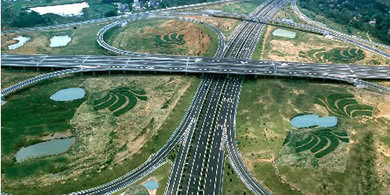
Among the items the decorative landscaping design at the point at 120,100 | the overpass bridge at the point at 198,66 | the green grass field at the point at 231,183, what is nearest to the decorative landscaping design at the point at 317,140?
the green grass field at the point at 231,183

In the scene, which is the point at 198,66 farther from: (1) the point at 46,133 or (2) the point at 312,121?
(1) the point at 46,133

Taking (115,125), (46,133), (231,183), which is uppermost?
(115,125)

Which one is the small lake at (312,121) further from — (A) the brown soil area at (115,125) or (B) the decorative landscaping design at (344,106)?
(A) the brown soil area at (115,125)

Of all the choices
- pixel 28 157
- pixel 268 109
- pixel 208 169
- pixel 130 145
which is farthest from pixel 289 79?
pixel 28 157

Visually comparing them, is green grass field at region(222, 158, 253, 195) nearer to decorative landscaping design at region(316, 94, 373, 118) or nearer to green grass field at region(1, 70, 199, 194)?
green grass field at region(1, 70, 199, 194)

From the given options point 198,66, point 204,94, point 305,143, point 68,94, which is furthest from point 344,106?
point 68,94

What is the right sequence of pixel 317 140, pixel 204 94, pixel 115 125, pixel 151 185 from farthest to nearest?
pixel 204 94 → pixel 115 125 → pixel 317 140 → pixel 151 185
